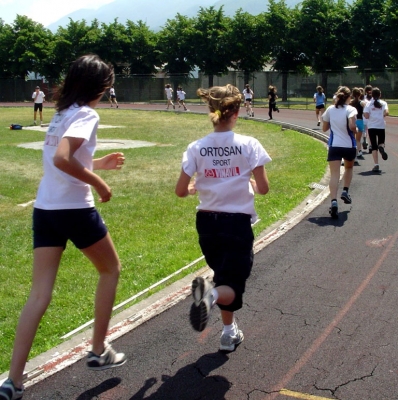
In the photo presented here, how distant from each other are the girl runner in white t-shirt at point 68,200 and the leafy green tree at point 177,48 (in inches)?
2368

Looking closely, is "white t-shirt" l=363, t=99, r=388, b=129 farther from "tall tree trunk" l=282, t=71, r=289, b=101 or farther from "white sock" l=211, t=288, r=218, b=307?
"tall tree trunk" l=282, t=71, r=289, b=101

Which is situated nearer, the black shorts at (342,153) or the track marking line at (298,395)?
the track marking line at (298,395)

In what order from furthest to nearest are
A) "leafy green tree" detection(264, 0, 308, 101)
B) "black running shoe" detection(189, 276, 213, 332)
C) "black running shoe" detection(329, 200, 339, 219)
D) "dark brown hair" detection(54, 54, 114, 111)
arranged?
"leafy green tree" detection(264, 0, 308, 101)
"black running shoe" detection(329, 200, 339, 219)
"black running shoe" detection(189, 276, 213, 332)
"dark brown hair" detection(54, 54, 114, 111)

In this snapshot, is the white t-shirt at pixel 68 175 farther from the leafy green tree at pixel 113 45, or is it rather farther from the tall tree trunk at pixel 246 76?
the leafy green tree at pixel 113 45

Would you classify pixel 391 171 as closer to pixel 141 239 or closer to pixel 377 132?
pixel 377 132

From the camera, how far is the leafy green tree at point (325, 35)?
179ft

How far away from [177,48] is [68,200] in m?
61.5

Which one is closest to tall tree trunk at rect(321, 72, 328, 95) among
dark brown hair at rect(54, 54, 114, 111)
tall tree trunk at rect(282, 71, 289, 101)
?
tall tree trunk at rect(282, 71, 289, 101)

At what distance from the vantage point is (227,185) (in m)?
4.22

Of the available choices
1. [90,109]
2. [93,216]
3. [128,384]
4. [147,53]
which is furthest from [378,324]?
[147,53]

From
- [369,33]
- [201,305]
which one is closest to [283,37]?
[369,33]

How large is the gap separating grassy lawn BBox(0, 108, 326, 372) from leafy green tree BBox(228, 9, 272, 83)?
41623 mm

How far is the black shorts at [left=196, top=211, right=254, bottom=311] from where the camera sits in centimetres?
424

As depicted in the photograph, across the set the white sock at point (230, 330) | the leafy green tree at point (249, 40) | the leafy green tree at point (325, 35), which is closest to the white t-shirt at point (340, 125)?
the white sock at point (230, 330)
